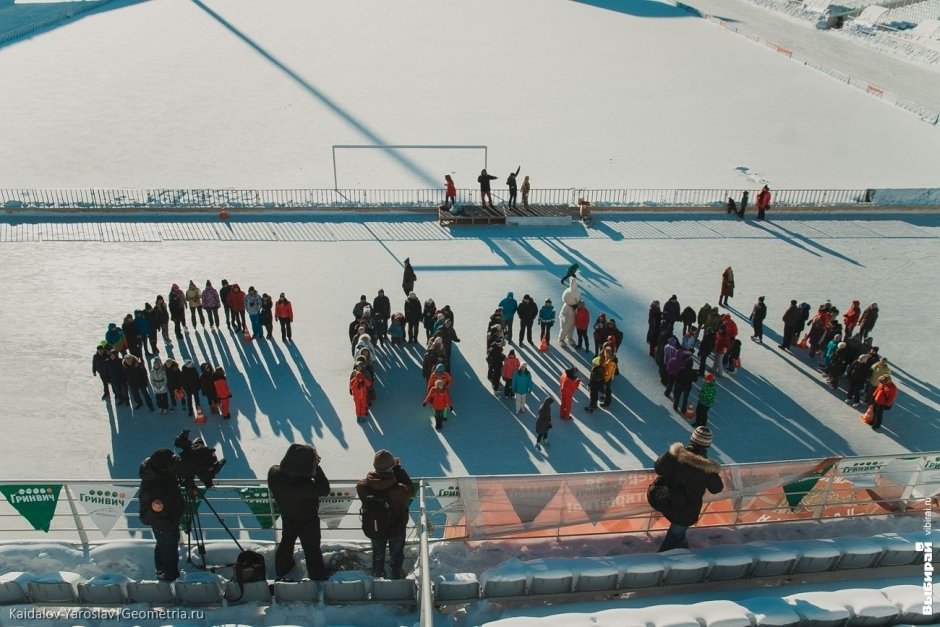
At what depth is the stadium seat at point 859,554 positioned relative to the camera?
276 inches

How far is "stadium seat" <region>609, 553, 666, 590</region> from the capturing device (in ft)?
22.0

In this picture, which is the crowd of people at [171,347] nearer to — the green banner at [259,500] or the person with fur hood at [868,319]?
the green banner at [259,500]

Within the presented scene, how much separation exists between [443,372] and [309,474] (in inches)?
221

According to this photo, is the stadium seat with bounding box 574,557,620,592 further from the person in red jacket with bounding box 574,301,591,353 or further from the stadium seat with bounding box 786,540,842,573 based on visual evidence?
the person in red jacket with bounding box 574,301,591,353

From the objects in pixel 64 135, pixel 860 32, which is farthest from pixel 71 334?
pixel 860 32

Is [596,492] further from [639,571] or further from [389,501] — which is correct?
[389,501]

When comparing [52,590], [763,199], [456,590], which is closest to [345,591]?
[456,590]

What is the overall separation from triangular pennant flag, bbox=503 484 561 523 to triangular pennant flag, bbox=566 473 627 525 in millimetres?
217

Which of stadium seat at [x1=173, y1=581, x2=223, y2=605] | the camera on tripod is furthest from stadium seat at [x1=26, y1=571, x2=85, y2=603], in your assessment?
the camera on tripod

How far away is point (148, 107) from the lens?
29531 millimetres

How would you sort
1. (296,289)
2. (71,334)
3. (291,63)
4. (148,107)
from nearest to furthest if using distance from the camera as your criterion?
(71,334) < (296,289) < (148,107) < (291,63)

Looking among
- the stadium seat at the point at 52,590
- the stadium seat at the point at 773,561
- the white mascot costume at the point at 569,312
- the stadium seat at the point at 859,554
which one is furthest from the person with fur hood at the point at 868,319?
the stadium seat at the point at 52,590

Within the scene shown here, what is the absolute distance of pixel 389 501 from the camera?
6.64 meters

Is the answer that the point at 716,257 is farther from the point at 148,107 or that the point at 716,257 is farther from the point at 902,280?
the point at 148,107
